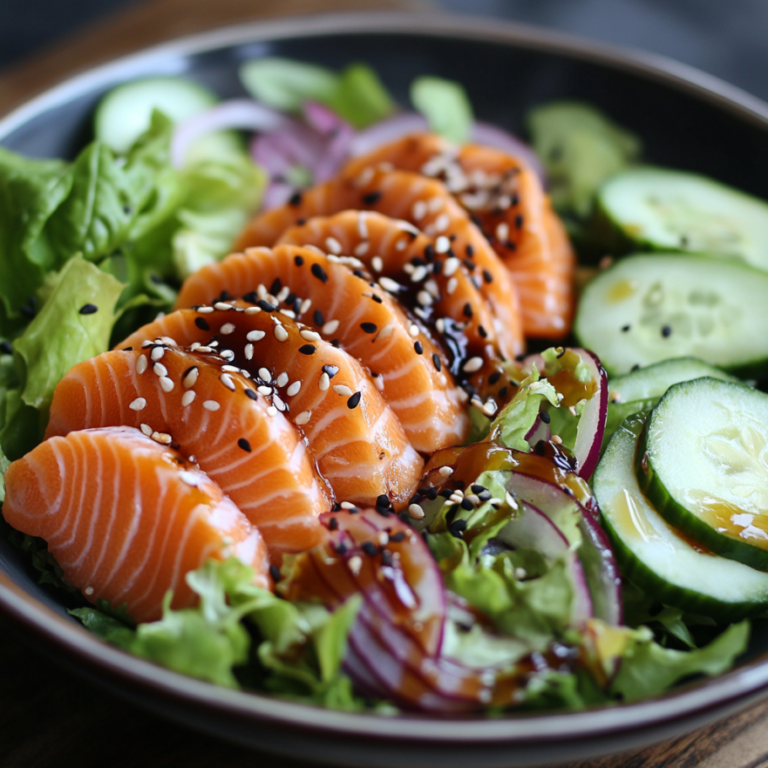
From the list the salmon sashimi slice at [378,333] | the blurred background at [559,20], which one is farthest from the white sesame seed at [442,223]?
the blurred background at [559,20]

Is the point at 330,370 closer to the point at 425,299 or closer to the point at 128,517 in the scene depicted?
the point at 425,299

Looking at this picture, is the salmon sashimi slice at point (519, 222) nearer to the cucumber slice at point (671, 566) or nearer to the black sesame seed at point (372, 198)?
the black sesame seed at point (372, 198)

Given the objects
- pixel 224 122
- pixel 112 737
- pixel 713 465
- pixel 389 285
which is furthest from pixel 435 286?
pixel 224 122

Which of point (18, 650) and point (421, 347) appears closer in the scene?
point (18, 650)

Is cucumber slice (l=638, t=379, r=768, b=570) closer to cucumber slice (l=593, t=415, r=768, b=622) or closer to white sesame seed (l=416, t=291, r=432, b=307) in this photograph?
cucumber slice (l=593, t=415, r=768, b=622)

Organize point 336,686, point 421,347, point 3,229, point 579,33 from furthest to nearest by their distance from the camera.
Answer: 1. point 579,33
2. point 3,229
3. point 421,347
4. point 336,686

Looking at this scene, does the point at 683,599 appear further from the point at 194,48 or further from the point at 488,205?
the point at 194,48

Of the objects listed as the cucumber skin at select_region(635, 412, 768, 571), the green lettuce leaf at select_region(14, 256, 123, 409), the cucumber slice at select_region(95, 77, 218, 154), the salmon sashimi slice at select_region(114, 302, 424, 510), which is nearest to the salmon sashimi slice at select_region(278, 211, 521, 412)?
the salmon sashimi slice at select_region(114, 302, 424, 510)

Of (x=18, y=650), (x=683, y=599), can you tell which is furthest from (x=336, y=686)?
(x=18, y=650)
